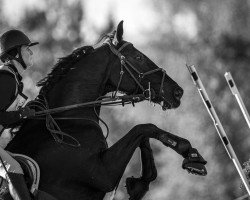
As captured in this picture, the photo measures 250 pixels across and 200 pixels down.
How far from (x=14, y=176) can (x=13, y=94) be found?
1.00m

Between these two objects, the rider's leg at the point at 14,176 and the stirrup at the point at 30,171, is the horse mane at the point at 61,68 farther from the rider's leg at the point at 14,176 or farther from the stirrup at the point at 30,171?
the rider's leg at the point at 14,176

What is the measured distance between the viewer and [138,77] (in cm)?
839

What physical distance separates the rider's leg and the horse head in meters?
2.06

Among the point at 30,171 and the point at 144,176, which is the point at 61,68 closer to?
the point at 30,171

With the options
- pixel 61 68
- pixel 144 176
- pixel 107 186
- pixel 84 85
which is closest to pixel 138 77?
pixel 84 85

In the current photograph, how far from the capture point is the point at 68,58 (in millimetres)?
8250

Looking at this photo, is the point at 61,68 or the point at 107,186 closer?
the point at 107,186

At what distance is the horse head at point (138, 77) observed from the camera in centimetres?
830

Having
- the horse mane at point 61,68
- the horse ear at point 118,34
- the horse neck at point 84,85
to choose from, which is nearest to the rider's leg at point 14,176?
the horse neck at point 84,85

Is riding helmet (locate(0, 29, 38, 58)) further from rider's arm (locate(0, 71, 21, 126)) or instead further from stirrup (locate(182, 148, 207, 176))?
stirrup (locate(182, 148, 207, 176))

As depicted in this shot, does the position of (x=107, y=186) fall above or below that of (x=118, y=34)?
below

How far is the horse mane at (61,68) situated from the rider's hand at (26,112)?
2.49ft

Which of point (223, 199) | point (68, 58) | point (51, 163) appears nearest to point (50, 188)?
point (51, 163)

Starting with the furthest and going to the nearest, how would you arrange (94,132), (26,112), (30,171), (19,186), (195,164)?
(94,132), (195,164), (26,112), (30,171), (19,186)
